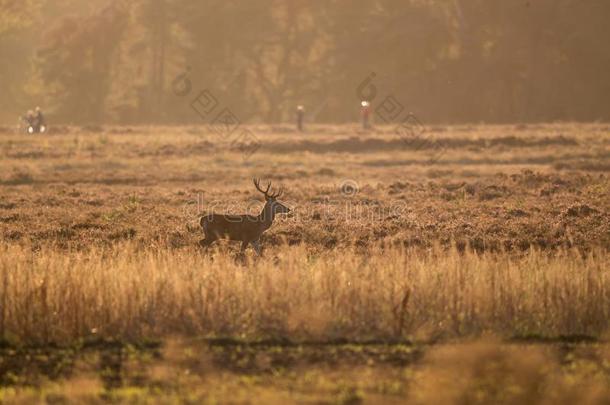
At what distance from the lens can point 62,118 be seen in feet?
230

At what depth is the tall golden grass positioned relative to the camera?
38.5 feet

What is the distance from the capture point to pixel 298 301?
12195mm

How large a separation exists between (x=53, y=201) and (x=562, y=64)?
4544 cm

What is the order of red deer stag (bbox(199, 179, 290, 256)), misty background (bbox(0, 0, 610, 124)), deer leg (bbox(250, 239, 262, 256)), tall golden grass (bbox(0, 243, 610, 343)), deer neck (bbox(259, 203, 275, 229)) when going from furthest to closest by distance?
misty background (bbox(0, 0, 610, 124))
deer neck (bbox(259, 203, 275, 229))
red deer stag (bbox(199, 179, 290, 256))
deer leg (bbox(250, 239, 262, 256))
tall golden grass (bbox(0, 243, 610, 343))

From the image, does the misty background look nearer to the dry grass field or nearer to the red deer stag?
the dry grass field

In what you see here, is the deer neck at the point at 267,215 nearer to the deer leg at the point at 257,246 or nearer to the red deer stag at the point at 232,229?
the red deer stag at the point at 232,229

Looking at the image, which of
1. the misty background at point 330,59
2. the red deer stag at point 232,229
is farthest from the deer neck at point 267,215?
the misty background at point 330,59

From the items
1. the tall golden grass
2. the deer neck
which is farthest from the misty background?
the tall golden grass

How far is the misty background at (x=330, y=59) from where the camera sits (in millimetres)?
61562

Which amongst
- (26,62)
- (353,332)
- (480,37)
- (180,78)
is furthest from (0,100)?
(353,332)

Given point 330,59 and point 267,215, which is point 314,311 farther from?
point 330,59

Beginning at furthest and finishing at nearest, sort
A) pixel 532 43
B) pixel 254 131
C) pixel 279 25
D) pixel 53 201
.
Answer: pixel 279 25 → pixel 532 43 → pixel 254 131 → pixel 53 201

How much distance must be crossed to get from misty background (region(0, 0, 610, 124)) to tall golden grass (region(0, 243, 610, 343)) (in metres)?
49.2

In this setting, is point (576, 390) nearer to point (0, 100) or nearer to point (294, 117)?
point (294, 117)
